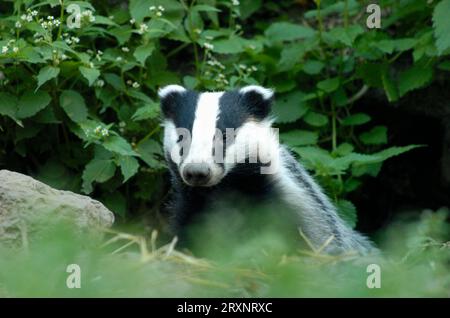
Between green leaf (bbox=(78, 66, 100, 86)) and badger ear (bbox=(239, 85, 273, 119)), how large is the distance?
873 millimetres

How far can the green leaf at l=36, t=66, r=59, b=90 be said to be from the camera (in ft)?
15.4

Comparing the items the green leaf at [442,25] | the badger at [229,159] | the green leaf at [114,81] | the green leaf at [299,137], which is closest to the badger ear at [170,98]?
the badger at [229,159]

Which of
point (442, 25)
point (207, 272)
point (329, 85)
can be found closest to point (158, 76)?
point (329, 85)

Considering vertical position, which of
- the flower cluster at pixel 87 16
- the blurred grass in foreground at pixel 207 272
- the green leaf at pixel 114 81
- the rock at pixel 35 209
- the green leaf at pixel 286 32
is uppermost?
the green leaf at pixel 286 32

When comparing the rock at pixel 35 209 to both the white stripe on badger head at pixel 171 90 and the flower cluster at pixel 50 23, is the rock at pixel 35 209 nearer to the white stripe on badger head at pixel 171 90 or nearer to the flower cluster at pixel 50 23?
A: the white stripe on badger head at pixel 171 90

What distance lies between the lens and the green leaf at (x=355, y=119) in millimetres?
5605

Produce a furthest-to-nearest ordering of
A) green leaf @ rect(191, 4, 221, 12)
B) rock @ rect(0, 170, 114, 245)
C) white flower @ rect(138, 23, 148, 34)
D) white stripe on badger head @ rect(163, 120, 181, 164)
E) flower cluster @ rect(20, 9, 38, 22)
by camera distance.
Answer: green leaf @ rect(191, 4, 221, 12)
white flower @ rect(138, 23, 148, 34)
flower cluster @ rect(20, 9, 38, 22)
white stripe on badger head @ rect(163, 120, 181, 164)
rock @ rect(0, 170, 114, 245)

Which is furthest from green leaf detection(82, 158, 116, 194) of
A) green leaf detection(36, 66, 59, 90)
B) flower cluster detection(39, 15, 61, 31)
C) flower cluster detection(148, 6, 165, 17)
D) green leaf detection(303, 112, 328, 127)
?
green leaf detection(303, 112, 328, 127)

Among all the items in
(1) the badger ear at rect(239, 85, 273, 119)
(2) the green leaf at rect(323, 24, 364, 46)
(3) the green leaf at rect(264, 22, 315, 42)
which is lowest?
(1) the badger ear at rect(239, 85, 273, 119)

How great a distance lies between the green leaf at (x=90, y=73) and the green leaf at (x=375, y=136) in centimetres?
180

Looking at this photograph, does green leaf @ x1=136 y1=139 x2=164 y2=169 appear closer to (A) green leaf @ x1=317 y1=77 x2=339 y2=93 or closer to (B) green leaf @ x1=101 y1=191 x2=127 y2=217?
(B) green leaf @ x1=101 y1=191 x2=127 y2=217

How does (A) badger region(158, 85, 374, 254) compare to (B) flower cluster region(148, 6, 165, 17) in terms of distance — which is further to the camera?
(B) flower cluster region(148, 6, 165, 17)

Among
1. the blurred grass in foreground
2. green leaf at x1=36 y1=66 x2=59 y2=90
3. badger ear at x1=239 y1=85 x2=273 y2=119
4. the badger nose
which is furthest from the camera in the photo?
green leaf at x1=36 y1=66 x2=59 y2=90
